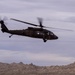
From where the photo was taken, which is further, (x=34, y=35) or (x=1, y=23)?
(x=1, y=23)

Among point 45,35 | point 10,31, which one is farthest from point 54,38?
point 10,31

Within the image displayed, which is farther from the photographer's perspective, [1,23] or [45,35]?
[1,23]

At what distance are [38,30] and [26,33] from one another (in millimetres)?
2753

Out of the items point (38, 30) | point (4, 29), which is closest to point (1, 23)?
point (4, 29)

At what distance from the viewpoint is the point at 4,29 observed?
115188 millimetres

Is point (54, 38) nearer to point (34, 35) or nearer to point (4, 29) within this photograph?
point (34, 35)

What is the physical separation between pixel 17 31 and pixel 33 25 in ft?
22.6

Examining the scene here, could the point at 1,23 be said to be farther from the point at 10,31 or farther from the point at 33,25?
the point at 33,25

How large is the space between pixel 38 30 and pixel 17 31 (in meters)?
4.85

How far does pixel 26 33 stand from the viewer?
361 feet

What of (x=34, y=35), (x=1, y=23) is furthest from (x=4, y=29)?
(x=34, y=35)

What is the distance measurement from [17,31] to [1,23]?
668 cm

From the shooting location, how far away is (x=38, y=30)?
111 meters

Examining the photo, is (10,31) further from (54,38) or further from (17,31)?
(54,38)
